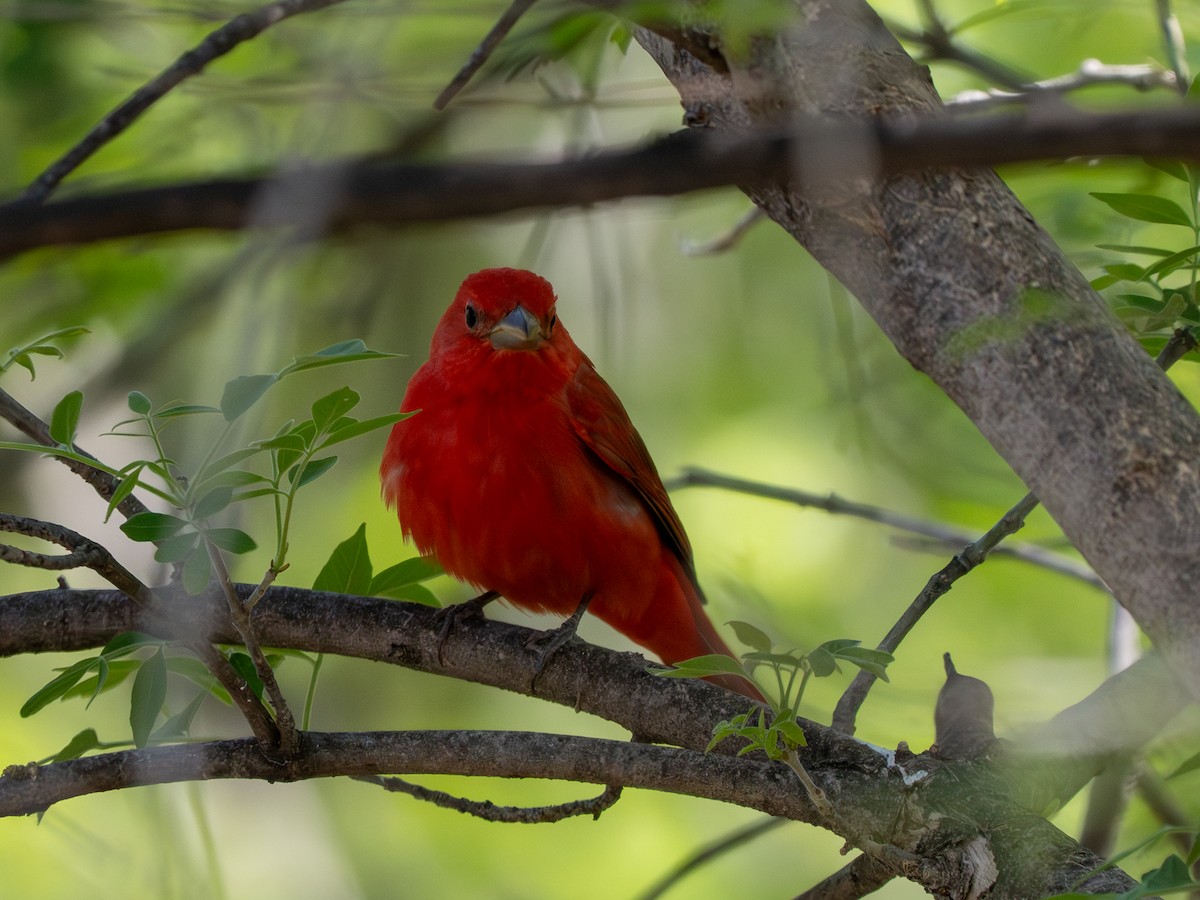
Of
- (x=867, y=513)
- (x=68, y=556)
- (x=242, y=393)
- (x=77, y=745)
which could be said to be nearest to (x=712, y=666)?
(x=242, y=393)

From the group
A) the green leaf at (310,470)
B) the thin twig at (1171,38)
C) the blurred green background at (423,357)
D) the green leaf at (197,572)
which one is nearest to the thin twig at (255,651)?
the green leaf at (197,572)

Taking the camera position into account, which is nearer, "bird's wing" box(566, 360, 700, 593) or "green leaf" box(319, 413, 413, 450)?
"green leaf" box(319, 413, 413, 450)

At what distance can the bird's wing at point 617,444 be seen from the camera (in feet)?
13.2

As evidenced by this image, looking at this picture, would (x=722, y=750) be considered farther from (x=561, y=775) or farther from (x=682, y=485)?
(x=682, y=485)

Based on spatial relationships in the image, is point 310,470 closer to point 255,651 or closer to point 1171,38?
point 255,651

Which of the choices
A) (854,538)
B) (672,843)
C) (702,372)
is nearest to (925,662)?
(854,538)

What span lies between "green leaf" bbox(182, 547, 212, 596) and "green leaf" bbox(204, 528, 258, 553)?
0.03m

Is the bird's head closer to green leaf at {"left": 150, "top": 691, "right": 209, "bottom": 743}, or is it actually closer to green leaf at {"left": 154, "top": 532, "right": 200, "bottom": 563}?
green leaf at {"left": 150, "top": 691, "right": 209, "bottom": 743}

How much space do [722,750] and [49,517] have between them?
107 inches

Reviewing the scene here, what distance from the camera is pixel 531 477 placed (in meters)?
3.81

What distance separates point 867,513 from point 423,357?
2.87 metres

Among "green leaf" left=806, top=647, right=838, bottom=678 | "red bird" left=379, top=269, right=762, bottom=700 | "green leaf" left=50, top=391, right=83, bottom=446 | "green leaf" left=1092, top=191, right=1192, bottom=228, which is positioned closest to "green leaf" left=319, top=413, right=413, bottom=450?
"green leaf" left=50, top=391, right=83, bottom=446

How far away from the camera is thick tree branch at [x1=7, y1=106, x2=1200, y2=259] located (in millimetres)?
751

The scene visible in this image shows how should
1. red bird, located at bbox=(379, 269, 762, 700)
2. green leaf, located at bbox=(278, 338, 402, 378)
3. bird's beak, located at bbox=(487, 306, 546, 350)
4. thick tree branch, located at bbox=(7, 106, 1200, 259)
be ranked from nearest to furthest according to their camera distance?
1. thick tree branch, located at bbox=(7, 106, 1200, 259)
2. green leaf, located at bbox=(278, 338, 402, 378)
3. red bird, located at bbox=(379, 269, 762, 700)
4. bird's beak, located at bbox=(487, 306, 546, 350)
